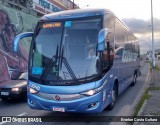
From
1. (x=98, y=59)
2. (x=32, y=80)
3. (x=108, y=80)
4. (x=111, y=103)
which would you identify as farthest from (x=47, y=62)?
(x=111, y=103)

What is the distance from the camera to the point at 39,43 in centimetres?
855

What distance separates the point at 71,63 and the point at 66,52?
14.7 inches

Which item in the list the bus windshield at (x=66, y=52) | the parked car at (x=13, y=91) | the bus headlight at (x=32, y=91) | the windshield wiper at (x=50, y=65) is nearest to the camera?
the bus windshield at (x=66, y=52)

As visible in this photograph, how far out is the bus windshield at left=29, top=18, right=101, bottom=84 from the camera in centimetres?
794

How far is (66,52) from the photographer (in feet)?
26.7

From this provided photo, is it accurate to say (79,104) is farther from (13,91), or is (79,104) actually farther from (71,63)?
(13,91)

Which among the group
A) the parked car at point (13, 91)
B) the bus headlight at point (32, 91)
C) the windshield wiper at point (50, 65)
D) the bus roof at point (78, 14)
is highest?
the bus roof at point (78, 14)

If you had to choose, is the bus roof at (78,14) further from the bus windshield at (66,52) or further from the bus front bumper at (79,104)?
the bus front bumper at (79,104)

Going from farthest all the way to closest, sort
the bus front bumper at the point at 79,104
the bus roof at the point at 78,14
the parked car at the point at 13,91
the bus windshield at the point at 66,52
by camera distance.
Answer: the parked car at the point at 13,91, the bus roof at the point at 78,14, the bus windshield at the point at 66,52, the bus front bumper at the point at 79,104

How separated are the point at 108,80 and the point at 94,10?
2.21m

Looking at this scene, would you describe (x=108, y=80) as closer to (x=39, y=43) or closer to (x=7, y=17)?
(x=39, y=43)

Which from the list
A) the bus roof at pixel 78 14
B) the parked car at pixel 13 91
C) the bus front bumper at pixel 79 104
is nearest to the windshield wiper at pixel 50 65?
the bus front bumper at pixel 79 104

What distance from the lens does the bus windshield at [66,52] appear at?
7938 millimetres

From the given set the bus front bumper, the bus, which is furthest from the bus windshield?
the bus front bumper
